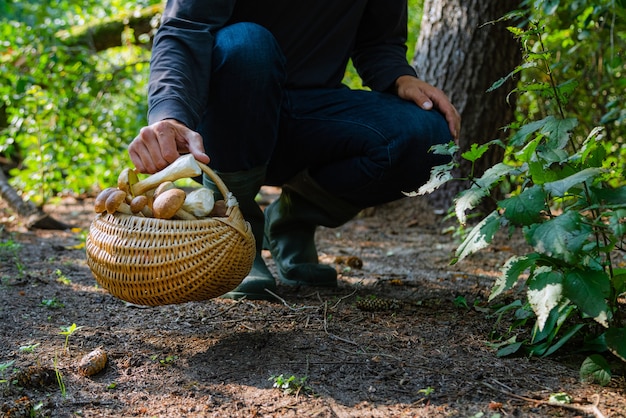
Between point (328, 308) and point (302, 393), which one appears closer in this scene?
point (302, 393)

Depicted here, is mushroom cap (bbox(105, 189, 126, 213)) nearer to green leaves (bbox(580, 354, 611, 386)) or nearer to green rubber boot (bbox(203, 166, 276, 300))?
green rubber boot (bbox(203, 166, 276, 300))

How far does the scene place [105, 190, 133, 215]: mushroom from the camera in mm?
1681

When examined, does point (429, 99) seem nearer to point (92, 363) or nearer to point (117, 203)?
point (117, 203)

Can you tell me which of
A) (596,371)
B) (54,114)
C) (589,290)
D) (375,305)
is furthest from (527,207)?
(54,114)

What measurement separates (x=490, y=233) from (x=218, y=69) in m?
1.02

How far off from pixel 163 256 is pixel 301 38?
3.73ft

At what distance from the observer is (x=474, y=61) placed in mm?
3619

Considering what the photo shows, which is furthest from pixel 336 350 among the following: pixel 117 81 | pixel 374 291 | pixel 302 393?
pixel 117 81

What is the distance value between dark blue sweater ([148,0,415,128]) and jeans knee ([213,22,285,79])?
0.05 metres

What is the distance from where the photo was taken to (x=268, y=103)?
6.91 feet

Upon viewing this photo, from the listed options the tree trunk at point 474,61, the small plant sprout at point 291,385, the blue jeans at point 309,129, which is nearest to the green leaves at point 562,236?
the small plant sprout at point 291,385

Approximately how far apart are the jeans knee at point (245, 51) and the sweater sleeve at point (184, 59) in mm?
42

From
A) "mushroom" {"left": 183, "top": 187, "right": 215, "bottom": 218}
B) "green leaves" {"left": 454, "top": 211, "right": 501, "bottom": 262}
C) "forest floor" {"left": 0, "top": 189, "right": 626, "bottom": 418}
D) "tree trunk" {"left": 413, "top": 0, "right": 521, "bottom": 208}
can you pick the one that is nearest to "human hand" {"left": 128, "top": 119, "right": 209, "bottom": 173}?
"mushroom" {"left": 183, "top": 187, "right": 215, "bottom": 218}

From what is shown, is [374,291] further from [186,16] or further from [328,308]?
[186,16]
